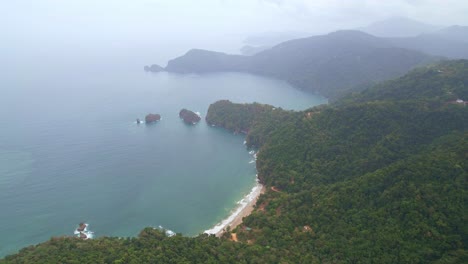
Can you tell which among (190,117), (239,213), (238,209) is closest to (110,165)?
(238,209)

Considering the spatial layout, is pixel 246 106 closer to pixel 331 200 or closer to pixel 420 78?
pixel 420 78

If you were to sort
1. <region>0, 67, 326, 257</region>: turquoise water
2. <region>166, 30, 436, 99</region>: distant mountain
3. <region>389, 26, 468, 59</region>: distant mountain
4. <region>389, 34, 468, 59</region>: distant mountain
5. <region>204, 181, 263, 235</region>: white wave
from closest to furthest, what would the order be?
<region>204, 181, 263, 235</region>: white wave → <region>0, 67, 326, 257</region>: turquoise water → <region>166, 30, 436, 99</region>: distant mountain → <region>389, 34, 468, 59</region>: distant mountain → <region>389, 26, 468, 59</region>: distant mountain

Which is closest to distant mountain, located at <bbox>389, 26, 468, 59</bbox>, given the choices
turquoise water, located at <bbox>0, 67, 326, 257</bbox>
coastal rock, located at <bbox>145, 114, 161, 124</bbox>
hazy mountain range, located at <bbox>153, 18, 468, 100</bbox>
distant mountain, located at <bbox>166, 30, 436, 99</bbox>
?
hazy mountain range, located at <bbox>153, 18, 468, 100</bbox>

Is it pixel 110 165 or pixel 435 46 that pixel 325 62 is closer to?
pixel 435 46

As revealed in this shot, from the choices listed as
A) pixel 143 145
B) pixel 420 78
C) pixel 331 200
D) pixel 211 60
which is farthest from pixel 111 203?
pixel 211 60

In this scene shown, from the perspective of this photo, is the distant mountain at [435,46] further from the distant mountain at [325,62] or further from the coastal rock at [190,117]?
the coastal rock at [190,117]

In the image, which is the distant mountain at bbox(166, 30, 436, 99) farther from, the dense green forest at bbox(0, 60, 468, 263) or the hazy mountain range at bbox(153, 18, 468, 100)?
the dense green forest at bbox(0, 60, 468, 263)
